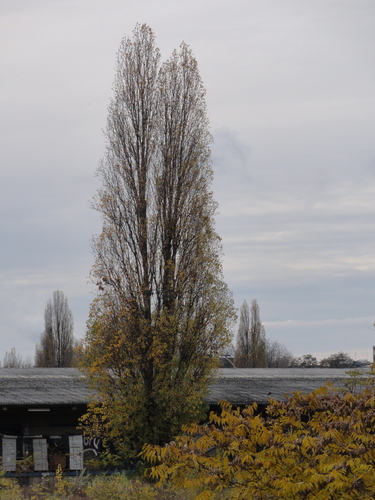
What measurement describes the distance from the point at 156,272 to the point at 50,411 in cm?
740

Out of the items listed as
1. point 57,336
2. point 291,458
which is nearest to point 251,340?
point 57,336

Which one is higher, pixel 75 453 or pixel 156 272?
pixel 156 272

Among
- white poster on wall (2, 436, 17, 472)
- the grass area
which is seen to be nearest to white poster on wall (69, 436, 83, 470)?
white poster on wall (2, 436, 17, 472)

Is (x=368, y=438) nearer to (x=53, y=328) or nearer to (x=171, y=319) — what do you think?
(x=171, y=319)

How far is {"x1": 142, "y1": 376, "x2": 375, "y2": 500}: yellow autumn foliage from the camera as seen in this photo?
271 inches

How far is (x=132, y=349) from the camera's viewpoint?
20938 millimetres

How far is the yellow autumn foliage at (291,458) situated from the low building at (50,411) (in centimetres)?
1412

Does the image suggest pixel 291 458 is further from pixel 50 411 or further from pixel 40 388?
pixel 40 388

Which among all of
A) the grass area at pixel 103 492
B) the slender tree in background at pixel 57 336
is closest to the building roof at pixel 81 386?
the grass area at pixel 103 492

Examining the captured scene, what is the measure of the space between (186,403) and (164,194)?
649cm

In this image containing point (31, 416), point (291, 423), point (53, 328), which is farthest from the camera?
point (53, 328)

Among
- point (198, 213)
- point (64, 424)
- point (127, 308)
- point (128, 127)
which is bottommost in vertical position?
point (64, 424)

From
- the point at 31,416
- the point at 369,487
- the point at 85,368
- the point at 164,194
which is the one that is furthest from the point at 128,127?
the point at 369,487

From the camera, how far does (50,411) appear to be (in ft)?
83.6
